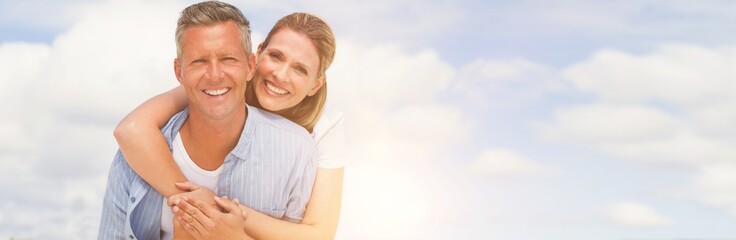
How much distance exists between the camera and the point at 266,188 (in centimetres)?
509

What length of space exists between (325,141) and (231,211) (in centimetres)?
62

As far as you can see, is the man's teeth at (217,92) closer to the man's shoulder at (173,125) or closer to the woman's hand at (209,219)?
the man's shoulder at (173,125)

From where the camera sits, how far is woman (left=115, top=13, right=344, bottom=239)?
4.95 meters

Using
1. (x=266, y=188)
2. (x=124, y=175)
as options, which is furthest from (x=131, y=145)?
(x=266, y=188)

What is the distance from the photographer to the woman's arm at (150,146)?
16.1 feet

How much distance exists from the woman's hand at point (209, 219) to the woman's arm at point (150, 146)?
0.12 m

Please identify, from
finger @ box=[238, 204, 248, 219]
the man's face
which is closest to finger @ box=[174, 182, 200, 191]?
finger @ box=[238, 204, 248, 219]

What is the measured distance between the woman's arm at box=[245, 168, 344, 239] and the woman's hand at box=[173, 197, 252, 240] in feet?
0.24

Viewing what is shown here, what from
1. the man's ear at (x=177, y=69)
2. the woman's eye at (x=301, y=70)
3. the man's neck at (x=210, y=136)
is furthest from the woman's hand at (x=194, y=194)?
the woman's eye at (x=301, y=70)

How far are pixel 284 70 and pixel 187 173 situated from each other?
0.67 m

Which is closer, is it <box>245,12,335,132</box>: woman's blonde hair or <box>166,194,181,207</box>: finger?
<box>166,194,181,207</box>: finger

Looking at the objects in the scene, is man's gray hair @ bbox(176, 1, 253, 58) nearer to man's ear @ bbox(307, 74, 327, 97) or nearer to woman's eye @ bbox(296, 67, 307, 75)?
woman's eye @ bbox(296, 67, 307, 75)

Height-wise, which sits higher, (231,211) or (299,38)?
(299,38)

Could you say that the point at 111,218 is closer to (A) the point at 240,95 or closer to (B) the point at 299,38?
Result: (A) the point at 240,95
